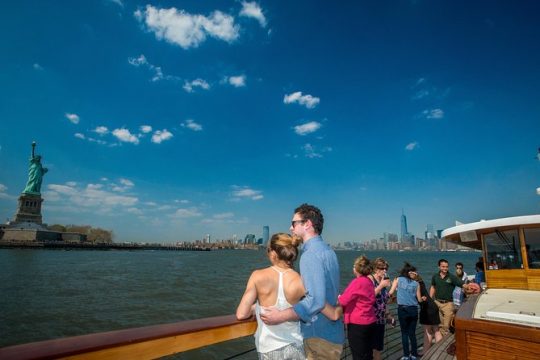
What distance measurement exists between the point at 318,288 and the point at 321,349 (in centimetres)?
68

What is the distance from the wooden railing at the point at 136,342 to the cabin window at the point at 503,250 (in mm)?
5532

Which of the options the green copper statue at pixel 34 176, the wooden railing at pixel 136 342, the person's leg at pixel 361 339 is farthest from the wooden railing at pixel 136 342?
the green copper statue at pixel 34 176

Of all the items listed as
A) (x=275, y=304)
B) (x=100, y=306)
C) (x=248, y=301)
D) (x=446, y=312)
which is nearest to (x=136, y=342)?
(x=248, y=301)

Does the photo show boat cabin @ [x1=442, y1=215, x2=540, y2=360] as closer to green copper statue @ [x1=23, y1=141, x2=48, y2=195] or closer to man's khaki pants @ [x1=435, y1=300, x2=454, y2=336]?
man's khaki pants @ [x1=435, y1=300, x2=454, y2=336]

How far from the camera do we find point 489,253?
634cm

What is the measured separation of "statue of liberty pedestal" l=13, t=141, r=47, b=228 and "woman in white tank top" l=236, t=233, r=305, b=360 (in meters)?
104

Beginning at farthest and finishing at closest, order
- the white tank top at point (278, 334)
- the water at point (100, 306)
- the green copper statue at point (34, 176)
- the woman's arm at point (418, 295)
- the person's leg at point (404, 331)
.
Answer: the green copper statue at point (34, 176)
the water at point (100, 306)
the woman's arm at point (418, 295)
the person's leg at point (404, 331)
the white tank top at point (278, 334)

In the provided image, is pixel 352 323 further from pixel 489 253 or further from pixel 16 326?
pixel 16 326

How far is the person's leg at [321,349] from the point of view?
8.68 ft

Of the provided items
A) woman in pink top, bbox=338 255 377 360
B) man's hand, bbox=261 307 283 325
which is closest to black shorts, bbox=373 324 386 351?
woman in pink top, bbox=338 255 377 360

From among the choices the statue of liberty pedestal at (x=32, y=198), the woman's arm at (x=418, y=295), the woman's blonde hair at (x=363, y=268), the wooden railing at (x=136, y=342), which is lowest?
the woman's arm at (x=418, y=295)

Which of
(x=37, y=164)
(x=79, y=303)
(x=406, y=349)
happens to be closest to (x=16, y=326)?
(x=79, y=303)

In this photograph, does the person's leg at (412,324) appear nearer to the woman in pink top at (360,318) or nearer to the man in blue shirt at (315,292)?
the woman in pink top at (360,318)

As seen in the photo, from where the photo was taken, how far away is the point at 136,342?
1830mm
